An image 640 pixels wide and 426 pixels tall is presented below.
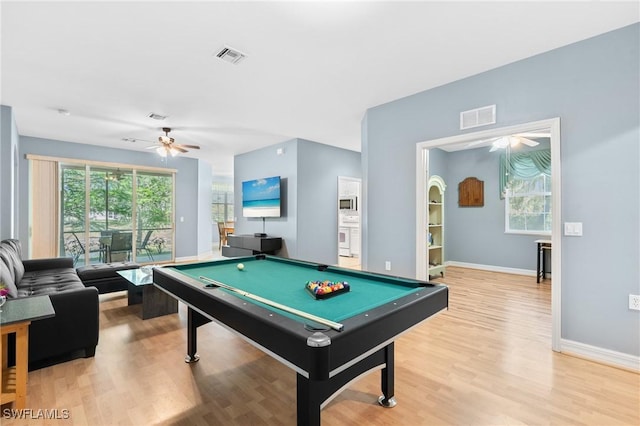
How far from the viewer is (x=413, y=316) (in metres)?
1.45

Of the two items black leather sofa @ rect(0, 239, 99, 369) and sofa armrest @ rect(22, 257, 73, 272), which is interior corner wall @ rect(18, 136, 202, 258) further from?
black leather sofa @ rect(0, 239, 99, 369)

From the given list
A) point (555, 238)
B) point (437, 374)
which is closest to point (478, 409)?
point (437, 374)

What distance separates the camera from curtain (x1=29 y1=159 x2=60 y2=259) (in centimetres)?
556

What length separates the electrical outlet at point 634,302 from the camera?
7.41 feet

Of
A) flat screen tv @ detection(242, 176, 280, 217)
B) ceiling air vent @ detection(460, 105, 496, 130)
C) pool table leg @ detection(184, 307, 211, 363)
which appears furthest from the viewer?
flat screen tv @ detection(242, 176, 280, 217)

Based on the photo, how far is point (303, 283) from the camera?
79.5 inches

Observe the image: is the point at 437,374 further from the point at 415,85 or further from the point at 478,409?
the point at 415,85

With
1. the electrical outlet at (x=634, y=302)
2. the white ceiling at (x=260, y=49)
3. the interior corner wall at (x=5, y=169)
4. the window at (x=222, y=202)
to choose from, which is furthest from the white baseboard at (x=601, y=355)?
the window at (x=222, y=202)

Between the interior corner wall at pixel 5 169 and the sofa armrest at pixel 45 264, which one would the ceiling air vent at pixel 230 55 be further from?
the sofa armrest at pixel 45 264

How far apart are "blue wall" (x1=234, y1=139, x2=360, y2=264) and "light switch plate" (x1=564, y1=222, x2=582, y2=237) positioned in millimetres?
4125

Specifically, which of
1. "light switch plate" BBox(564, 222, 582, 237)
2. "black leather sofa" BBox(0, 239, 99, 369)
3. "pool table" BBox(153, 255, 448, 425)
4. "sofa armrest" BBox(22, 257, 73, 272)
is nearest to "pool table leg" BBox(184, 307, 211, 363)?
"pool table" BBox(153, 255, 448, 425)

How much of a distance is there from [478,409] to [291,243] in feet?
14.5

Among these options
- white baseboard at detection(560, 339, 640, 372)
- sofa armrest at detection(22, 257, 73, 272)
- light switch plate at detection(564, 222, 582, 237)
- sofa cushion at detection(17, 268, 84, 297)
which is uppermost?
light switch plate at detection(564, 222, 582, 237)

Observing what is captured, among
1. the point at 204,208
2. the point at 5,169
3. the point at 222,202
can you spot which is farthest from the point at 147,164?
the point at 222,202
